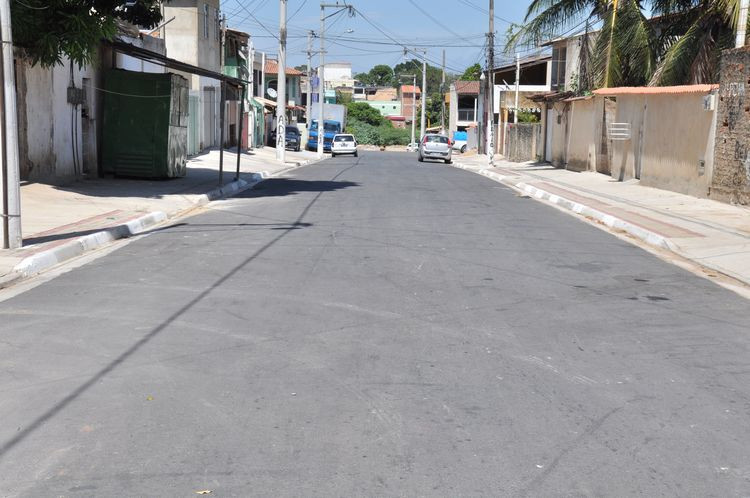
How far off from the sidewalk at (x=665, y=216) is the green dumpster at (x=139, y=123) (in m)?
10.5

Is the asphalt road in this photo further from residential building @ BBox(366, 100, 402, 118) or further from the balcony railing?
residential building @ BBox(366, 100, 402, 118)

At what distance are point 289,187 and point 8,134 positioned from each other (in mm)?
15139

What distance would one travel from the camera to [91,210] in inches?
676

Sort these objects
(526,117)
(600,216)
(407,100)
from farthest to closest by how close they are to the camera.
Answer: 1. (407,100)
2. (526,117)
3. (600,216)

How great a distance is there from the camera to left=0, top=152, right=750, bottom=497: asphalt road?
15.6 feet

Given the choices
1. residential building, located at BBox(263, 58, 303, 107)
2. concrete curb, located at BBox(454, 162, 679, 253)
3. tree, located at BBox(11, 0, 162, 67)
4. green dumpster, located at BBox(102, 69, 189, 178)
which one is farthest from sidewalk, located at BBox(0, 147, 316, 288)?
residential building, located at BBox(263, 58, 303, 107)

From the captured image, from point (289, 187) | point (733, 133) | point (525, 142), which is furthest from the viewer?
point (525, 142)

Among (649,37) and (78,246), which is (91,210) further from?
(649,37)

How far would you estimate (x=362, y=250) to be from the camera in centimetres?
1294

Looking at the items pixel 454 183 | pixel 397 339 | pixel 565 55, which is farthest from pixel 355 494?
pixel 565 55

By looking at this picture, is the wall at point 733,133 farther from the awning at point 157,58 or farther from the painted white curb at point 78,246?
the awning at point 157,58

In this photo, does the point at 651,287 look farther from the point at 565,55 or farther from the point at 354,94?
the point at 354,94

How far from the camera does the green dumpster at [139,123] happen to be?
24.2 meters

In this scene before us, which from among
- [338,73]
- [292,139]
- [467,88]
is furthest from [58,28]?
[338,73]
